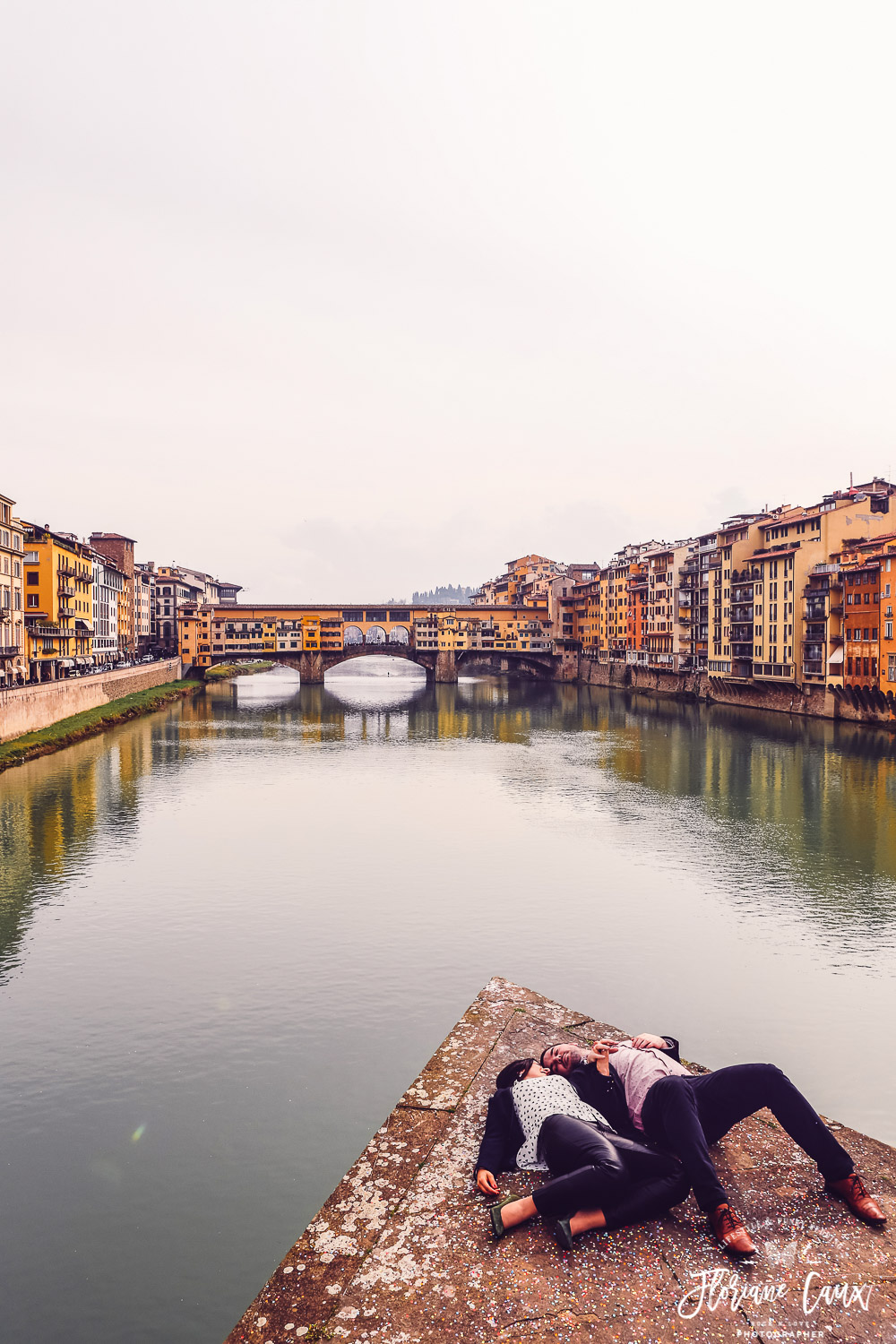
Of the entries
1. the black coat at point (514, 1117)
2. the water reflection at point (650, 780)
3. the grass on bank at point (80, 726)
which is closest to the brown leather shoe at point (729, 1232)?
the black coat at point (514, 1117)

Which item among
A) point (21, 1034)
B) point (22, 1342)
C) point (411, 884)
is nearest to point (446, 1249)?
point (22, 1342)

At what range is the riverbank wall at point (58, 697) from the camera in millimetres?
44469

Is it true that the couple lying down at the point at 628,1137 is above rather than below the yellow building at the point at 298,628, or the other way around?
below

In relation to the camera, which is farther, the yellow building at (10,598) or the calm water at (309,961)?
the yellow building at (10,598)

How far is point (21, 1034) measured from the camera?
47.8 feet

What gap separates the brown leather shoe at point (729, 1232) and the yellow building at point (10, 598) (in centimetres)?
5525

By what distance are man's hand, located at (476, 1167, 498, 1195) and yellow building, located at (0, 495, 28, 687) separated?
53.8 m

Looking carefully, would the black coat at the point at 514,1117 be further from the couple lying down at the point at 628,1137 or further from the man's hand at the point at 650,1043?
the man's hand at the point at 650,1043

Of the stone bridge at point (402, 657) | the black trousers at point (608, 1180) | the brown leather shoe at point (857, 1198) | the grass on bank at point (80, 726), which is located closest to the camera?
the black trousers at point (608, 1180)

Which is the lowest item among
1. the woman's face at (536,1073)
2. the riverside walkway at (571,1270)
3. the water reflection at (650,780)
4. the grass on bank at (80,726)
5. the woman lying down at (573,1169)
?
the water reflection at (650,780)

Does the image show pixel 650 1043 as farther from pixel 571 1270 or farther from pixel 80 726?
pixel 80 726

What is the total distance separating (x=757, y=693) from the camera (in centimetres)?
7375

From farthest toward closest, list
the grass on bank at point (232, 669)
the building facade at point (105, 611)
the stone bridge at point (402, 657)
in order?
1. the grass on bank at point (232, 669)
2. the stone bridge at point (402, 657)
3. the building facade at point (105, 611)

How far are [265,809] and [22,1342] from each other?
26.9m
